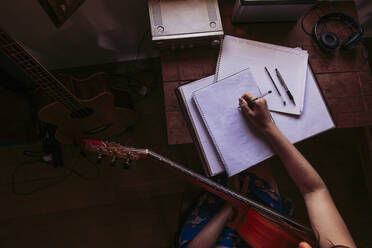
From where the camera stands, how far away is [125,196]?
152 centimetres

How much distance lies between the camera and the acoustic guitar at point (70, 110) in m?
0.85

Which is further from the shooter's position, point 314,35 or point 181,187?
point 181,187

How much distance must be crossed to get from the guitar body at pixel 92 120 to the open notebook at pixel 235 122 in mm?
460

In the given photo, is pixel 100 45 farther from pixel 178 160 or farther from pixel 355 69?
pixel 355 69

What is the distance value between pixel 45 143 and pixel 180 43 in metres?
0.99

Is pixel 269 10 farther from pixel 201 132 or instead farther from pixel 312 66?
pixel 201 132

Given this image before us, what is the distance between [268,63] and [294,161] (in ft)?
1.12

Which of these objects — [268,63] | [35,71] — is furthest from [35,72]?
[268,63]

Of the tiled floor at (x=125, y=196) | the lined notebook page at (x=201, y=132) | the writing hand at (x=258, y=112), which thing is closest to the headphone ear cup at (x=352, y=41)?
the writing hand at (x=258, y=112)

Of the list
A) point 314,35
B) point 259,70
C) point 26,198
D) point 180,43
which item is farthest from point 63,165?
point 314,35

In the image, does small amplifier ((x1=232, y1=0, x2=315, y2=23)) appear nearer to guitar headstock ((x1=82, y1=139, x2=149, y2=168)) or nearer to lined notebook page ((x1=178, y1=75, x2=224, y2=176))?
lined notebook page ((x1=178, y1=75, x2=224, y2=176))

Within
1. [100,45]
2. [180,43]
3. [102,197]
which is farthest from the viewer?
[102,197]

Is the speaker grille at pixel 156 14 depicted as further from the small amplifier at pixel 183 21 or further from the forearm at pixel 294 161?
the forearm at pixel 294 161

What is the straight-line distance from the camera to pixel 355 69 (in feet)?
3.23
